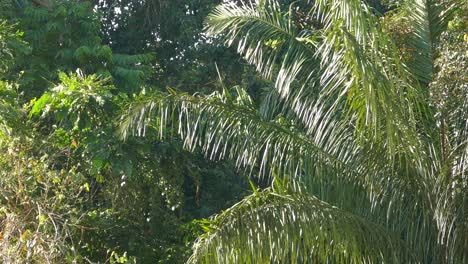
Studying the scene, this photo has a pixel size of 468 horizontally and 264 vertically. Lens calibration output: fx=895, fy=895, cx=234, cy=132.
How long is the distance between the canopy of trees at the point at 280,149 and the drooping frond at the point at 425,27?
0.04ft

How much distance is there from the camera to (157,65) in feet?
46.5

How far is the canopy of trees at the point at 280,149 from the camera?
672 centimetres

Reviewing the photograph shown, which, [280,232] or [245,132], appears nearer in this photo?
[280,232]

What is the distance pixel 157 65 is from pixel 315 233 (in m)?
7.81

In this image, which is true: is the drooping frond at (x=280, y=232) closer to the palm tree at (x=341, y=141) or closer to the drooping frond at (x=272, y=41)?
the palm tree at (x=341, y=141)

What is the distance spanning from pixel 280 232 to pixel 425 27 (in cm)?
229

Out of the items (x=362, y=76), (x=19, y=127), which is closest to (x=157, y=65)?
(x=19, y=127)

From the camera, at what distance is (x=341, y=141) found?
7.83m

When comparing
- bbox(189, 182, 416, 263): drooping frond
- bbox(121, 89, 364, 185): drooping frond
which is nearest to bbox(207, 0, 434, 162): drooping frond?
bbox(121, 89, 364, 185): drooping frond

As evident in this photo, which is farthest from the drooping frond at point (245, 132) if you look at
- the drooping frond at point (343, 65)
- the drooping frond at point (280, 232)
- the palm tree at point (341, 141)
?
the drooping frond at point (280, 232)

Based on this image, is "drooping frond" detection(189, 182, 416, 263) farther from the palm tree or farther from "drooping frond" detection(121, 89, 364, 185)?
"drooping frond" detection(121, 89, 364, 185)

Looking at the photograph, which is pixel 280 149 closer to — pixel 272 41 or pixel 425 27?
pixel 272 41

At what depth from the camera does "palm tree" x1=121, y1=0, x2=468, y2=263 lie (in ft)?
21.8

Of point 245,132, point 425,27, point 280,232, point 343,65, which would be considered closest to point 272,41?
point 245,132
